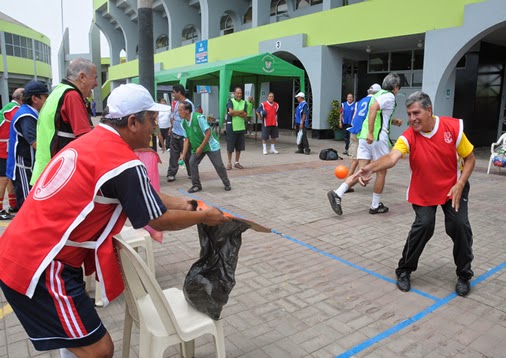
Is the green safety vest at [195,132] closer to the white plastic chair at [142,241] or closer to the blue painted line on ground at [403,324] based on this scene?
the white plastic chair at [142,241]

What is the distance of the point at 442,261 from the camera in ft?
14.8

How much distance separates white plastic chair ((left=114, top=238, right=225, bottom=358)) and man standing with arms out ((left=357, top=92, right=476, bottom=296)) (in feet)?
6.20

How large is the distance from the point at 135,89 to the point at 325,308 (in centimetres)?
243

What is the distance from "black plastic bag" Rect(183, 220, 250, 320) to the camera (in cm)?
233

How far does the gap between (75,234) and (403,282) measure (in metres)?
3.09

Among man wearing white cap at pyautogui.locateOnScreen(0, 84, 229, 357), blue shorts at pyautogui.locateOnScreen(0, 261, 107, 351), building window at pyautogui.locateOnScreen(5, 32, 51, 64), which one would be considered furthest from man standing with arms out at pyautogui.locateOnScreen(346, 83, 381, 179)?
building window at pyautogui.locateOnScreen(5, 32, 51, 64)

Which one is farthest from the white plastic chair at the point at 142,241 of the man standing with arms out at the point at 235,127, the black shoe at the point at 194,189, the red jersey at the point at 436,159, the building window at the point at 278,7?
the building window at the point at 278,7

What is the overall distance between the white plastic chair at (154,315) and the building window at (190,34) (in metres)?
30.9

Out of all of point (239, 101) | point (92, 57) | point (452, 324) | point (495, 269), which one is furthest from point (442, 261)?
point (92, 57)

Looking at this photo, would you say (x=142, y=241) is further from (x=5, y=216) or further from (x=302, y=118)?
(x=302, y=118)

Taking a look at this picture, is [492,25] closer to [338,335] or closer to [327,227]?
[327,227]

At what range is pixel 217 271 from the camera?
7.77 feet

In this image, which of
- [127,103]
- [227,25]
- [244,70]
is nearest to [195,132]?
[127,103]

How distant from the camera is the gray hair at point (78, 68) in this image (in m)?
3.44
